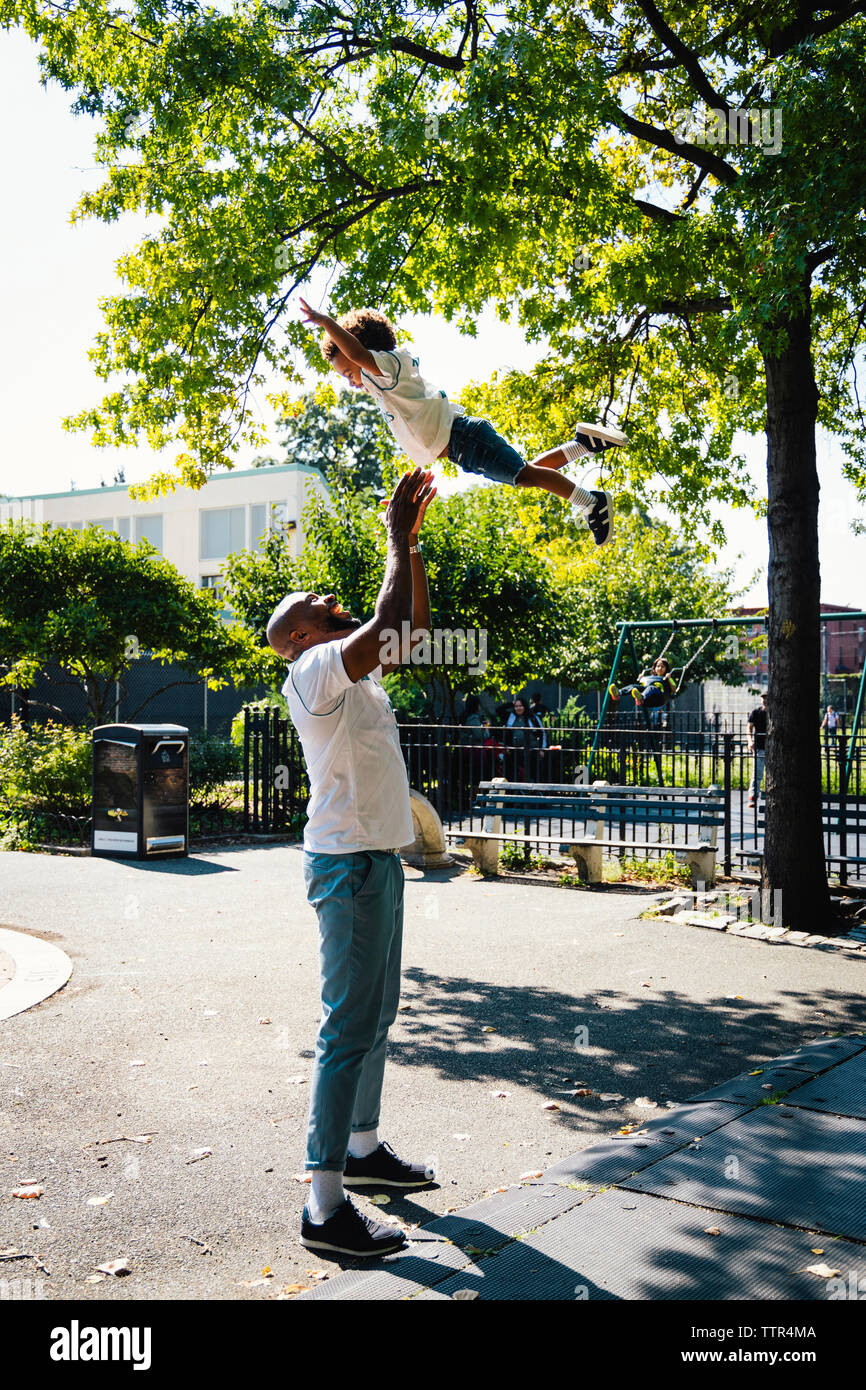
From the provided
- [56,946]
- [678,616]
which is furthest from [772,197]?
[678,616]

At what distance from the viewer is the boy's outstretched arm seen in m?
4.48

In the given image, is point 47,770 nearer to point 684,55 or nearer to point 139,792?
point 139,792

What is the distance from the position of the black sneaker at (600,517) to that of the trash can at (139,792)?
315 inches

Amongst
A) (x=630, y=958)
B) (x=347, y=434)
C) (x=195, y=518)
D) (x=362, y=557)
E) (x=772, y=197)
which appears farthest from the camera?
(x=347, y=434)

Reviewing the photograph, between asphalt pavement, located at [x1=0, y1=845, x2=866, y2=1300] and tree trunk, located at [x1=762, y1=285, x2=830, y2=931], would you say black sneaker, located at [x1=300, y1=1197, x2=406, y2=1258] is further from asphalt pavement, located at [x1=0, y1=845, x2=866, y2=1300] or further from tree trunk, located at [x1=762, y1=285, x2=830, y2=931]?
tree trunk, located at [x1=762, y1=285, x2=830, y2=931]

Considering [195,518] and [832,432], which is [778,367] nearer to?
[832,432]

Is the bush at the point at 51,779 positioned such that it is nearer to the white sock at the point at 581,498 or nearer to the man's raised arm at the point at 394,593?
the white sock at the point at 581,498

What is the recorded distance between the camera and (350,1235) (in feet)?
11.2

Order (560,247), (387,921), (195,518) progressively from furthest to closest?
1. (195,518)
2. (560,247)
3. (387,921)

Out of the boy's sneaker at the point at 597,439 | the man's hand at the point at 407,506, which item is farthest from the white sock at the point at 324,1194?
the boy's sneaker at the point at 597,439

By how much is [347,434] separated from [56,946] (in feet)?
183

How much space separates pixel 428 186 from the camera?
927 centimetres

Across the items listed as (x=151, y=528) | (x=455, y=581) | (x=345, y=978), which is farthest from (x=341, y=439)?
(x=345, y=978)

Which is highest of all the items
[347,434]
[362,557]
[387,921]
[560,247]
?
[347,434]
